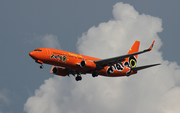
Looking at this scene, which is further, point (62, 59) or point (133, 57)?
point (133, 57)

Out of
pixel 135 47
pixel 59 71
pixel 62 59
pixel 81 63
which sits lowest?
pixel 62 59

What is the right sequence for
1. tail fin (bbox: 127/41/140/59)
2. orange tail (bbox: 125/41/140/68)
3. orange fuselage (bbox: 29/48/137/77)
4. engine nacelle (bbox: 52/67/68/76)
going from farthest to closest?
tail fin (bbox: 127/41/140/59) → orange tail (bbox: 125/41/140/68) → engine nacelle (bbox: 52/67/68/76) → orange fuselage (bbox: 29/48/137/77)

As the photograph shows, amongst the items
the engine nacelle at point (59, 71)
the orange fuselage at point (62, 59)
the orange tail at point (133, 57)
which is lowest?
the orange fuselage at point (62, 59)

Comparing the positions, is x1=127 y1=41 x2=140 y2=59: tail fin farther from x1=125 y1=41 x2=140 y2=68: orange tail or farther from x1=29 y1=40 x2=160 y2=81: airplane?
x1=29 y1=40 x2=160 y2=81: airplane

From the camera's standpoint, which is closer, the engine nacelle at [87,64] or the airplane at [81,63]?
the airplane at [81,63]

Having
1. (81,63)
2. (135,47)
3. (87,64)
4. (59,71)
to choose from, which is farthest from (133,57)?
(81,63)

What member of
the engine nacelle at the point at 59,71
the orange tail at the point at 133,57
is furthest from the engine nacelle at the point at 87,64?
the orange tail at the point at 133,57

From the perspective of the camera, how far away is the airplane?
6425cm

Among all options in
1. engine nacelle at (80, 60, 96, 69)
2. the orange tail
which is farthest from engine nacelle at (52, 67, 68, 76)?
the orange tail

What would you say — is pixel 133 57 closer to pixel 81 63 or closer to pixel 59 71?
pixel 59 71

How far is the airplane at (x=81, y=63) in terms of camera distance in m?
64.2

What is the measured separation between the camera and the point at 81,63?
2645 inches

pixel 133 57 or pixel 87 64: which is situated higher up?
pixel 133 57

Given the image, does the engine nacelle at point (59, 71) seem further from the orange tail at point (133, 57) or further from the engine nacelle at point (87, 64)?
the orange tail at point (133, 57)
